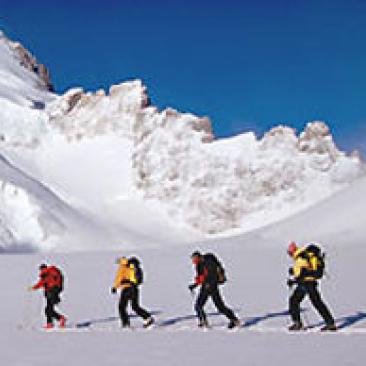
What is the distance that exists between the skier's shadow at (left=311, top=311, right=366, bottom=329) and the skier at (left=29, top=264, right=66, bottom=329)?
18.0 ft

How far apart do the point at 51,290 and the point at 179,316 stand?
3150 millimetres

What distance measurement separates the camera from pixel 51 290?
15.8m

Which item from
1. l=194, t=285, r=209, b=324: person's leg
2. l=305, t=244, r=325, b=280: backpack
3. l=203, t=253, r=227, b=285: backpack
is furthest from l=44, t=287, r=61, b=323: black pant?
l=305, t=244, r=325, b=280: backpack

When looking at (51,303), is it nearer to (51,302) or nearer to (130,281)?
(51,302)

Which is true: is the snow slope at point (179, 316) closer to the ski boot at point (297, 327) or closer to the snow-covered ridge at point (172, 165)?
the ski boot at point (297, 327)

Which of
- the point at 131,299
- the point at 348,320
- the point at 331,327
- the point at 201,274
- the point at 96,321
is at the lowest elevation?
the point at 331,327

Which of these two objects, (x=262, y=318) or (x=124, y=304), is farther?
(x=262, y=318)

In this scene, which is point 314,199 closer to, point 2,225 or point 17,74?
point 2,225

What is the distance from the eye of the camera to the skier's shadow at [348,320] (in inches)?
567

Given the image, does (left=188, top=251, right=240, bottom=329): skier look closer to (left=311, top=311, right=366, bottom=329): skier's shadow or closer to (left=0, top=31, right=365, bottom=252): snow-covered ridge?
(left=311, top=311, right=366, bottom=329): skier's shadow

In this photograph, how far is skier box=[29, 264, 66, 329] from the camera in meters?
15.8

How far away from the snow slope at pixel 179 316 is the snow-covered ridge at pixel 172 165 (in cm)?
5636

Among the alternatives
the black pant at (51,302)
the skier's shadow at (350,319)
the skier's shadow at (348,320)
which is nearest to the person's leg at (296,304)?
the skier's shadow at (348,320)

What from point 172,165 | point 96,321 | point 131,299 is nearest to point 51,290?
point 96,321
